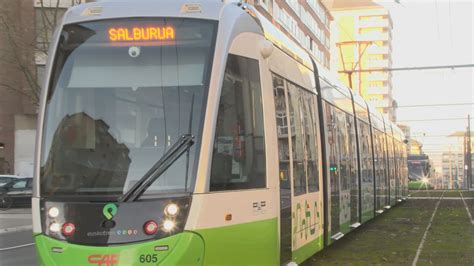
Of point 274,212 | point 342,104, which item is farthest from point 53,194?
point 342,104

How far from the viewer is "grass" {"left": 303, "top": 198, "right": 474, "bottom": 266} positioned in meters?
10.6

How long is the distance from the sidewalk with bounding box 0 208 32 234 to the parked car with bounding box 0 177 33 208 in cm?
151

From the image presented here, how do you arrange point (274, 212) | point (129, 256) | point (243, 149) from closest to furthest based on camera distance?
1. point (129, 256)
2. point (243, 149)
3. point (274, 212)

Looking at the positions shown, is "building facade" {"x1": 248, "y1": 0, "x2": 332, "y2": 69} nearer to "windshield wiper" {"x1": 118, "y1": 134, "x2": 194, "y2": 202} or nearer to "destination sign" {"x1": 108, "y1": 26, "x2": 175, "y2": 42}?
"destination sign" {"x1": 108, "y1": 26, "x2": 175, "y2": 42}

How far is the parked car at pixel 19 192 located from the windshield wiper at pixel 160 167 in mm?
23470

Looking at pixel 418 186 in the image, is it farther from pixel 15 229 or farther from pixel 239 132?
pixel 239 132

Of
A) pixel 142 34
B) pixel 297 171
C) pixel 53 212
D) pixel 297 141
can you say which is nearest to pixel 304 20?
pixel 297 141

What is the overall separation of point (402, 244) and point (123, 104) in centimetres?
835

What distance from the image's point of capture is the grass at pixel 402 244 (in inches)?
419

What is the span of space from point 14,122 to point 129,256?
40592 millimetres

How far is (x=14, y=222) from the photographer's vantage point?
809 inches

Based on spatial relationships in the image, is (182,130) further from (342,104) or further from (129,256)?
(342,104)

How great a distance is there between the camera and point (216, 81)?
6176 mm

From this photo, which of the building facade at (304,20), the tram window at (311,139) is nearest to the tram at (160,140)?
the tram window at (311,139)
